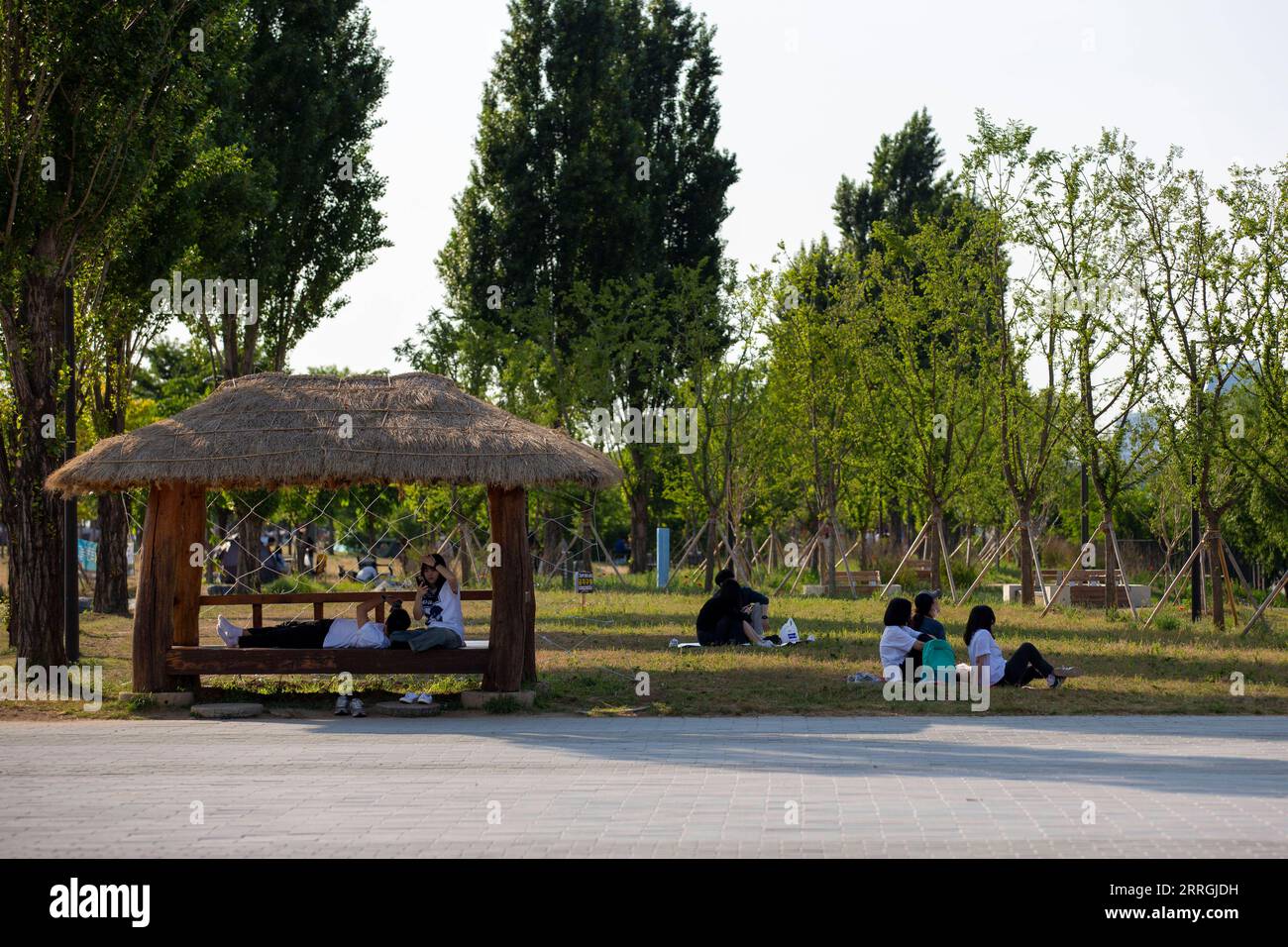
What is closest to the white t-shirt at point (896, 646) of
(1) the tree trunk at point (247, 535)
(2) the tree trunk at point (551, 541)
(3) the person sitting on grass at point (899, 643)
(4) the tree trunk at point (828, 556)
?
(3) the person sitting on grass at point (899, 643)

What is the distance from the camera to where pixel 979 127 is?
30344 mm

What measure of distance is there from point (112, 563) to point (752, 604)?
1545 centimetres

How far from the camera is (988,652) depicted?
16.4m

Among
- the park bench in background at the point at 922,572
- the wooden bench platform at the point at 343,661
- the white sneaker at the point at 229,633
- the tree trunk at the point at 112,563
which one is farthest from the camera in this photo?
the park bench in background at the point at 922,572

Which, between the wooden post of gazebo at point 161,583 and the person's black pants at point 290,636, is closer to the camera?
the wooden post of gazebo at point 161,583

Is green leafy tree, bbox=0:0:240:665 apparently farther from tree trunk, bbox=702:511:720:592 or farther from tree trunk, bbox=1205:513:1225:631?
tree trunk, bbox=702:511:720:592

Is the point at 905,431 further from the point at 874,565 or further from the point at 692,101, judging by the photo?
the point at 692,101

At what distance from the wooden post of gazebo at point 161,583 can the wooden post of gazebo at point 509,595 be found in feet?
11.0

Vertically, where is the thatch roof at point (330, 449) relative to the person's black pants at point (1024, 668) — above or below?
above

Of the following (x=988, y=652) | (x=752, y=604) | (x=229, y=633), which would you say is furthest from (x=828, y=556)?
(x=229, y=633)

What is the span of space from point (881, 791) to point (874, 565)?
118ft

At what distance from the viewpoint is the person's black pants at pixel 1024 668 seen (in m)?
16.6
